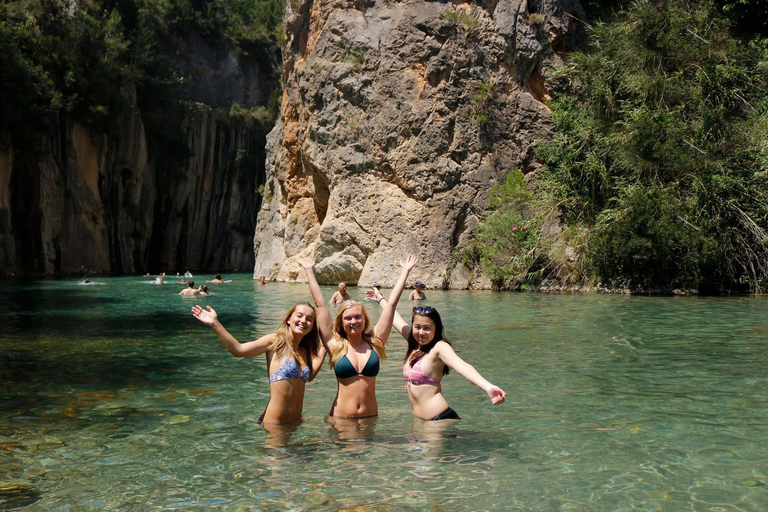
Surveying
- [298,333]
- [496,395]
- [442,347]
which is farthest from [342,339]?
[496,395]

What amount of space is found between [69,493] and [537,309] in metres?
13.0

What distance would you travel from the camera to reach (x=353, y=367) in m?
5.87

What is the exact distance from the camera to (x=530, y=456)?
5.19 meters

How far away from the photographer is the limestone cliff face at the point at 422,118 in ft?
90.8

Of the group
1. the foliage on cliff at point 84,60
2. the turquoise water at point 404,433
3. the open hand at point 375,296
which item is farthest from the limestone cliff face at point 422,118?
the open hand at point 375,296

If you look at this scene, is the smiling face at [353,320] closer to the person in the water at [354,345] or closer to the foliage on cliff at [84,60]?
the person in the water at [354,345]

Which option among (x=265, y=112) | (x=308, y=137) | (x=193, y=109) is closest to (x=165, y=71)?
(x=193, y=109)

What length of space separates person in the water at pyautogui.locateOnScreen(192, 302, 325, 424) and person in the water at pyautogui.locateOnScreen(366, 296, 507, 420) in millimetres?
743

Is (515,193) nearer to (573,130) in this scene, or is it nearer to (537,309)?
(573,130)

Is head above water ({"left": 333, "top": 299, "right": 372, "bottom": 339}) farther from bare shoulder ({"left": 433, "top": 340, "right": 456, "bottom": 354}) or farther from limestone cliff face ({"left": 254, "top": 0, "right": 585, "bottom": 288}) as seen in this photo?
limestone cliff face ({"left": 254, "top": 0, "right": 585, "bottom": 288})

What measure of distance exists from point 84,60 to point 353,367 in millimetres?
37287

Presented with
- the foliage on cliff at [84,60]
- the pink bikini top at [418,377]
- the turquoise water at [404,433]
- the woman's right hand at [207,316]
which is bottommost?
the turquoise water at [404,433]

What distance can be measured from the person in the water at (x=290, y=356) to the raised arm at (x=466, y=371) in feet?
3.27

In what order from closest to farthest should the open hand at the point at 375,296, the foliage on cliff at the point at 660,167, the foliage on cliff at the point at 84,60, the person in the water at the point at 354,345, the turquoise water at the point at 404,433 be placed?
the turquoise water at the point at 404,433, the person in the water at the point at 354,345, the open hand at the point at 375,296, the foliage on cliff at the point at 660,167, the foliage on cliff at the point at 84,60
